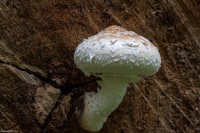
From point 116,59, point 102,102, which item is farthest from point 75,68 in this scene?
point 116,59

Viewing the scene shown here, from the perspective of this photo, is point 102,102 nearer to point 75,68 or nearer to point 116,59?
point 75,68

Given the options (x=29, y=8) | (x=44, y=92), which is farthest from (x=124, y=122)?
(x=29, y=8)

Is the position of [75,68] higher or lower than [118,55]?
lower

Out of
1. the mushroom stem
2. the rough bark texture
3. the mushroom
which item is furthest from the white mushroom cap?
the rough bark texture

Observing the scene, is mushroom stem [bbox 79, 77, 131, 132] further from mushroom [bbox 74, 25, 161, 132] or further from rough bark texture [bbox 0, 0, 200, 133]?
rough bark texture [bbox 0, 0, 200, 133]

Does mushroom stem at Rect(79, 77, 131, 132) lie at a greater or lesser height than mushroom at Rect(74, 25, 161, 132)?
lesser

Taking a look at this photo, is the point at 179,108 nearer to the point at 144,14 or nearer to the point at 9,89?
the point at 144,14
